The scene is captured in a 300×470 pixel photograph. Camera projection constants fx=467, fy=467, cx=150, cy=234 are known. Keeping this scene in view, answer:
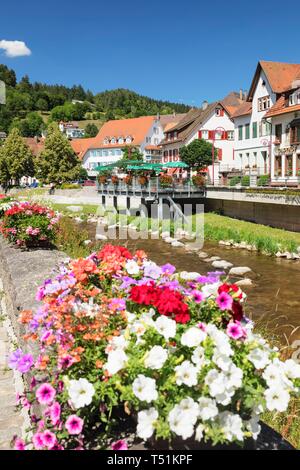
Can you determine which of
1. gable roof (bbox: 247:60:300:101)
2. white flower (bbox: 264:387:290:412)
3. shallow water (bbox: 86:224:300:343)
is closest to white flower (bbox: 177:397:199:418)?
white flower (bbox: 264:387:290:412)

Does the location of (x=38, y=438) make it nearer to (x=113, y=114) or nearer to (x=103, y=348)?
(x=103, y=348)

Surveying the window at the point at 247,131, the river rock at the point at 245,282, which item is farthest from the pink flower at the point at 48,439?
the window at the point at 247,131

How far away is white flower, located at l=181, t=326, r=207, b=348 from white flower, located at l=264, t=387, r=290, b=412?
0.48m

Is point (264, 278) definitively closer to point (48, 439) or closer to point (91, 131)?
point (48, 439)

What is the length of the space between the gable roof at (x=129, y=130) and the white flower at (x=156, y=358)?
8817cm

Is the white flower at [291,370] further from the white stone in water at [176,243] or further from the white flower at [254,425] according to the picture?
the white stone in water at [176,243]

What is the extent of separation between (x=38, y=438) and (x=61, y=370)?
1.54 feet

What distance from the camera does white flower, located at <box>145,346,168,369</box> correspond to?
106 inches

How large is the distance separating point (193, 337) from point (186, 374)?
23cm

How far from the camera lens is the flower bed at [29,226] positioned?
9.60m

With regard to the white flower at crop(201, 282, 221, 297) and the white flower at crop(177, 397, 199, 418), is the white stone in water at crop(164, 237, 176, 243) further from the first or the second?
the white flower at crop(177, 397, 199, 418)

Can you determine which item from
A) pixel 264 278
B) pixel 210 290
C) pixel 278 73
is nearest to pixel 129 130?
pixel 278 73

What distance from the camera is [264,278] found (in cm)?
1673

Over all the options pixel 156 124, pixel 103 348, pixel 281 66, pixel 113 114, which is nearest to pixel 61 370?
pixel 103 348
